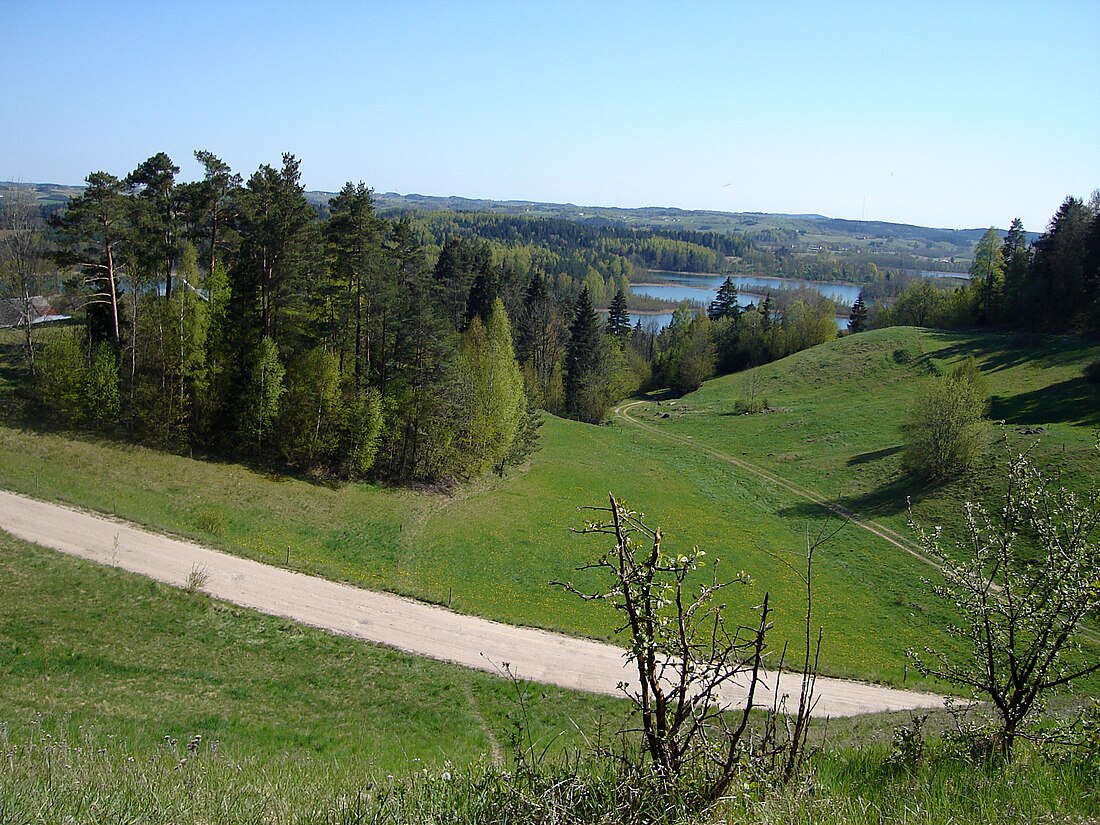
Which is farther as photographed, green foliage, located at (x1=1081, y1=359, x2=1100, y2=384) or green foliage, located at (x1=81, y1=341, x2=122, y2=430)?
green foliage, located at (x1=1081, y1=359, x2=1100, y2=384)

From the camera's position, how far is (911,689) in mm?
19266

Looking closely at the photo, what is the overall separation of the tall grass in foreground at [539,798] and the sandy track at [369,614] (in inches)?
505

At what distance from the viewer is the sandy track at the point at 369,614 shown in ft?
57.8

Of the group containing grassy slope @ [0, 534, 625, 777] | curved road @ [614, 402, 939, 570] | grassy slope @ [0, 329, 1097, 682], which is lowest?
curved road @ [614, 402, 939, 570]

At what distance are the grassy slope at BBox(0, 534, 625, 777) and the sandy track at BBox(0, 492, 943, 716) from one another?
2.72 ft

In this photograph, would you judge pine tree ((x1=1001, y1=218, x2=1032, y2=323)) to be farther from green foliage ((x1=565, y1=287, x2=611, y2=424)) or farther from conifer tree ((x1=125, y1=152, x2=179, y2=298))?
conifer tree ((x1=125, y1=152, x2=179, y2=298))

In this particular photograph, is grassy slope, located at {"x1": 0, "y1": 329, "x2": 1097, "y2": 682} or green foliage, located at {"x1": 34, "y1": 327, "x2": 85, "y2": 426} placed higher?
green foliage, located at {"x1": 34, "y1": 327, "x2": 85, "y2": 426}

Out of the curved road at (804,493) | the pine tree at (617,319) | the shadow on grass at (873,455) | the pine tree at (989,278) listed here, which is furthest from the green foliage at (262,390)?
the pine tree at (989,278)

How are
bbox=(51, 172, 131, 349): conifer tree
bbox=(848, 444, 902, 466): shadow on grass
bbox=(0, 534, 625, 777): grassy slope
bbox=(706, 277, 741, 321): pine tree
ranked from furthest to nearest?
bbox=(706, 277, 741, 321): pine tree < bbox=(848, 444, 902, 466): shadow on grass < bbox=(51, 172, 131, 349): conifer tree < bbox=(0, 534, 625, 777): grassy slope

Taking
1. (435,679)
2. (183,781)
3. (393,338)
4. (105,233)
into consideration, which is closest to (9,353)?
(105,233)

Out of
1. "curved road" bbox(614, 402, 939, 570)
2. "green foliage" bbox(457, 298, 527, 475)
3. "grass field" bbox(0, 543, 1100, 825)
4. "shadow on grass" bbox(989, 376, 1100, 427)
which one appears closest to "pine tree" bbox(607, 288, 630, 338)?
"curved road" bbox(614, 402, 939, 570)

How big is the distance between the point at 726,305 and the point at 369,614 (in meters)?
82.6

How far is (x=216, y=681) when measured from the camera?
14.0 meters

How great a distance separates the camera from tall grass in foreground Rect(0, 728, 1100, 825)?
3.56 meters
